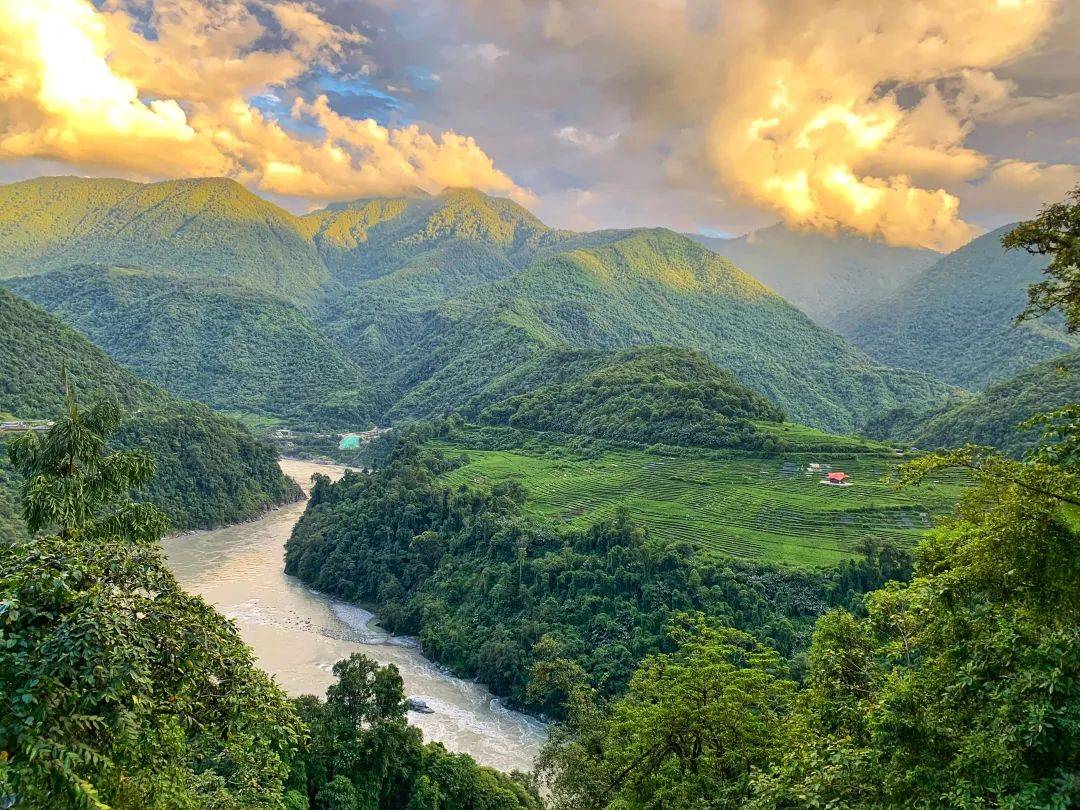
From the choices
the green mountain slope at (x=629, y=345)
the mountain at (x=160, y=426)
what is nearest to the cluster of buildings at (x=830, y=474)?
the mountain at (x=160, y=426)

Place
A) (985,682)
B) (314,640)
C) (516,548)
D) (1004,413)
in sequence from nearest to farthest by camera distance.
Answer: (985,682) < (314,640) < (516,548) < (1004,413)

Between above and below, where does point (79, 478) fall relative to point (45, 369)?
below

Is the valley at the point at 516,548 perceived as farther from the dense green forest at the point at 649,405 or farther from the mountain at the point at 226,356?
the mountain at the point at 226,356

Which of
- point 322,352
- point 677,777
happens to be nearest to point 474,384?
point 322,352

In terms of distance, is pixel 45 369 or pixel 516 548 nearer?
pixel 516 548

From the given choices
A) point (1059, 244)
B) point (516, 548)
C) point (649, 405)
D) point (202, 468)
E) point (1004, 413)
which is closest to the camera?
point (1059, 244)

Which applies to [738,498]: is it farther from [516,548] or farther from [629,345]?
[629,345]

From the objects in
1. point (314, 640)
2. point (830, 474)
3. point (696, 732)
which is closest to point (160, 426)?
point (314, 640)
